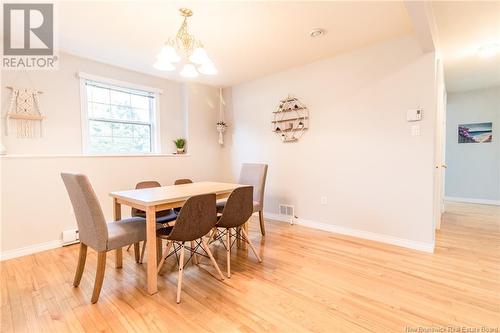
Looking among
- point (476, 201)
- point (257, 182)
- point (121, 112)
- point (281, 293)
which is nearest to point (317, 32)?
point (257, 182)

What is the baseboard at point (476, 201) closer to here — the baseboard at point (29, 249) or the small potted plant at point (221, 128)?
the small potted plant at point (221, 128)

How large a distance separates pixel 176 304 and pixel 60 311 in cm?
78

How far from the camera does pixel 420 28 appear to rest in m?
2.24

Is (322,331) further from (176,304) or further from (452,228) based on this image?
(452,228)

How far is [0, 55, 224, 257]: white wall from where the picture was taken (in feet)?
9.06

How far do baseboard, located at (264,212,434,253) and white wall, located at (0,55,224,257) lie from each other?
210cm

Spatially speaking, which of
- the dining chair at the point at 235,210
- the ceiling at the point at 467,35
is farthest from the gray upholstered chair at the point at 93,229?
the ceiling at the point at 467,35

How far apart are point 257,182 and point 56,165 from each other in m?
2.42

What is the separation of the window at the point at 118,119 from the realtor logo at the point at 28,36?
48cm

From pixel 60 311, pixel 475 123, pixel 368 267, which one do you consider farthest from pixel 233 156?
pixel 475 123

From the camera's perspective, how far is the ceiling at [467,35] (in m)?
2.33

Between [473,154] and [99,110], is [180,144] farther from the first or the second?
[473,154]

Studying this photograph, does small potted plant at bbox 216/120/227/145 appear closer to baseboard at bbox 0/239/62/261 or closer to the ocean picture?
baseboard at bbox 0/239/62/261

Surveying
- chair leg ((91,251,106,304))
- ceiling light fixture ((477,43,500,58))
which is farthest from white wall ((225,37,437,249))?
chair leg ((91,251,106,304))
